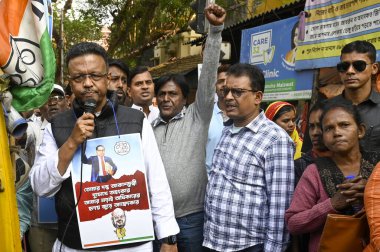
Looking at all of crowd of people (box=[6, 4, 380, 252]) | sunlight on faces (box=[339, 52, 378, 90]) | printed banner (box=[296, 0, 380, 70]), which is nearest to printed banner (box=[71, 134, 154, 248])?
crowd of people (box=[6, 4, 380, 252])

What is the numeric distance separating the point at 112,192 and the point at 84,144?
29 centimetres

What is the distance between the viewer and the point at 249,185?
310 cm

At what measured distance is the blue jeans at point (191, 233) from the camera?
3471 millimetres

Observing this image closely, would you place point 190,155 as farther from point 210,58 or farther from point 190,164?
point 210,58

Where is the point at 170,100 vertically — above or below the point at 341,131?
above

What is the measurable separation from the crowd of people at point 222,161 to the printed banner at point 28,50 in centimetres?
24

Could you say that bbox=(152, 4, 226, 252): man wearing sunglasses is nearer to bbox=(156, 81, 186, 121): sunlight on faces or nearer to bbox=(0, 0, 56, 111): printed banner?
bbox=(156, 81, 186, 121): sunlight on faces

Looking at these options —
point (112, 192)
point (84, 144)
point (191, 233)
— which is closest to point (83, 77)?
point (84, 144)

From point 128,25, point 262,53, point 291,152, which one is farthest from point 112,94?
point 128,25

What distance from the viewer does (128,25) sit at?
15.6 meters

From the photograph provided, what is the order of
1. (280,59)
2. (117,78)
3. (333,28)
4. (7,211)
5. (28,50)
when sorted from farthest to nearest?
(280,59) → (333,28) → (117,78) → (28,50) → (7,211)

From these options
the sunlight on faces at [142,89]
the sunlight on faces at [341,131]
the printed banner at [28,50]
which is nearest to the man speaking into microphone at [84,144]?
the printed banner at [28,50]

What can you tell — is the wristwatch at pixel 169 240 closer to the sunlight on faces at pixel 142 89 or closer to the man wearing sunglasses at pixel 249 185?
the man wearing sunglasses at pixel 249 185

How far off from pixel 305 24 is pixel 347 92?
3.54 metres
